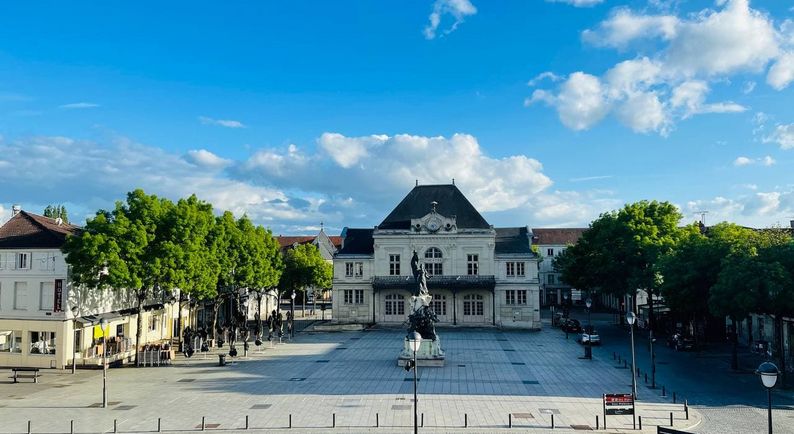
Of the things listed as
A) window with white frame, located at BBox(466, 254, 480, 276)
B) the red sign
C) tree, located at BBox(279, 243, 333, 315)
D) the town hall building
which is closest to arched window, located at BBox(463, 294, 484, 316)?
the town hall building

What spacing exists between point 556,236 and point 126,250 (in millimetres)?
87013

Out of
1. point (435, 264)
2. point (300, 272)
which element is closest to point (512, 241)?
point (435, 264)

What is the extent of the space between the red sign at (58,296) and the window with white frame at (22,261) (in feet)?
9.75

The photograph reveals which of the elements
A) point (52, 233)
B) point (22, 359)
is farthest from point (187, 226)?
point (22, 359)

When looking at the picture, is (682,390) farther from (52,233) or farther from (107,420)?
(52,233)

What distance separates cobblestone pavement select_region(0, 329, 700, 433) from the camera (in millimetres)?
24406

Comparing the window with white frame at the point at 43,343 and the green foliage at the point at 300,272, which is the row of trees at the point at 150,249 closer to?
the window with white frame at the point at 43,343

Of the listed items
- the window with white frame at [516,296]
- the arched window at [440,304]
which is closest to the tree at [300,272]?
the arched window at [440,304]

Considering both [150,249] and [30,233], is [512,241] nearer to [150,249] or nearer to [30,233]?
[150,249]

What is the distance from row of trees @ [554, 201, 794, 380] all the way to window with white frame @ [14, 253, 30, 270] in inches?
1691

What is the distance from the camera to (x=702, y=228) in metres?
85.5

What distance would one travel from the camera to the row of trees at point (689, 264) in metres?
32.4

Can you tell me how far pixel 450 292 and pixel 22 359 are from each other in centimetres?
3963

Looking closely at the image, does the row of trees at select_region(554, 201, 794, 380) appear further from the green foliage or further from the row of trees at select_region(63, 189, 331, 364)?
the row of trees at select_region(63, 189, 331, 364)
